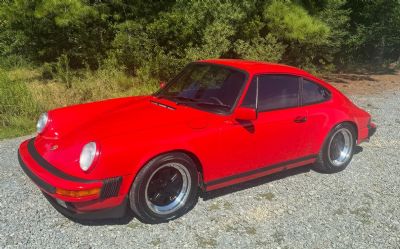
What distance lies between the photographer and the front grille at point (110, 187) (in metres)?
3.06

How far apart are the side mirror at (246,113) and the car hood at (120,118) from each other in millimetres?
301

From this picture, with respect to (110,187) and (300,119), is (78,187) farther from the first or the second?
(300,119)

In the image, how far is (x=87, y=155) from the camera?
3109mm

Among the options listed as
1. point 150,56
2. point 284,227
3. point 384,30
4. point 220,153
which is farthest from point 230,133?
point 384,30

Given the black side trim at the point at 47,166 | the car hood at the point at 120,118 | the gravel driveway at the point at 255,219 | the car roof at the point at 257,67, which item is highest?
the car roof at the point at 257,67

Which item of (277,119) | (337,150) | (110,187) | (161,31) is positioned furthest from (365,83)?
(110,187)

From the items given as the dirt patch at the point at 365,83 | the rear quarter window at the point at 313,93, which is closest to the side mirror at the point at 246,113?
the rear quarter window at the point at 313,93

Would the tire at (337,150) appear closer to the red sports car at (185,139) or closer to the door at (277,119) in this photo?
the red sports car at (185,139)

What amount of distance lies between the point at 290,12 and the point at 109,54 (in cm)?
540

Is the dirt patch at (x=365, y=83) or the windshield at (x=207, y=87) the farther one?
the dirt patch at (x=365, y=83)

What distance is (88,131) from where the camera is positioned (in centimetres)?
347

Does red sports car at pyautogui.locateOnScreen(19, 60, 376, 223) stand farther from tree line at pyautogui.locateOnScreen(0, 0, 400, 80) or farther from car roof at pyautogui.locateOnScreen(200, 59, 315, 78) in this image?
tree line at pyautogui.locateOnScreen(0, 0, 400, 80)

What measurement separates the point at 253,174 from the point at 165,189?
1018mm

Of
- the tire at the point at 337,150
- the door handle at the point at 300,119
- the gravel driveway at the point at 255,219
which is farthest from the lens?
the tire at the point at 337,150
